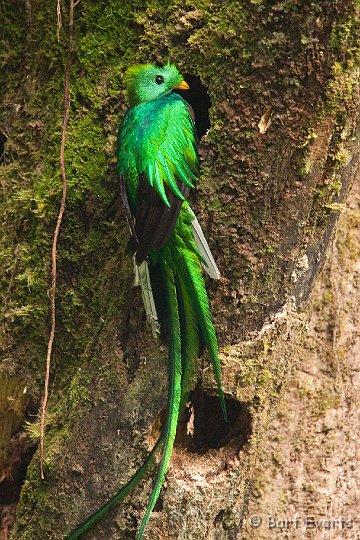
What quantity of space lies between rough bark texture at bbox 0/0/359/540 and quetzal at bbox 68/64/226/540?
0.23ft

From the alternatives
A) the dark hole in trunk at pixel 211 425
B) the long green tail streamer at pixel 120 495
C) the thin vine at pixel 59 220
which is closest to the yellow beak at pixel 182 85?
the thin vine at pixel 59 220

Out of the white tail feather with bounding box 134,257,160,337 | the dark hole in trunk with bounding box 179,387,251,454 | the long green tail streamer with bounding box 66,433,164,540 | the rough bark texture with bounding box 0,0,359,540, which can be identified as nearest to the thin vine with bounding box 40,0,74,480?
the rough bark texture with bounding box 0,0,359,540

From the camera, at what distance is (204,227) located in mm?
2543

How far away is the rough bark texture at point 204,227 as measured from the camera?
8.01 ft

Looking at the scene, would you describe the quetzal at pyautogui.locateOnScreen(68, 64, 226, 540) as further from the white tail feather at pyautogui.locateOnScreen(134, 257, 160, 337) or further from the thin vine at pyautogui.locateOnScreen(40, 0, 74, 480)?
the thin vine at pyautogui.locateOnScreen(40, 0, 74, 480)

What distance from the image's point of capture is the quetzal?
2.43 meters

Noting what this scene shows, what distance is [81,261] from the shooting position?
2801 millimetres

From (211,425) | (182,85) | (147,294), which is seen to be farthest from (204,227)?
(211,425)

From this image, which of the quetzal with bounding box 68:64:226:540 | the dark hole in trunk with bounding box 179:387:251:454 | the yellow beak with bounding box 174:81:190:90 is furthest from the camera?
the dark hole in trunk with bounding box 179:387:251:454

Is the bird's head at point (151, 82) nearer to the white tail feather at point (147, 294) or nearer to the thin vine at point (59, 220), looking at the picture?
the thin vine at point (59, 220)

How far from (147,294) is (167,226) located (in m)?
0.27

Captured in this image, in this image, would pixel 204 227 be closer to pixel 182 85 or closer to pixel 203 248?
pixel 203 248

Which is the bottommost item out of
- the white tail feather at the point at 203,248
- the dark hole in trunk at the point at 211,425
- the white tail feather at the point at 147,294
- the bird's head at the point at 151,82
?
the dark hole in trunk at the point at 211,425

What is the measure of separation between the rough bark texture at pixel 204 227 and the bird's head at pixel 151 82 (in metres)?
0.07
